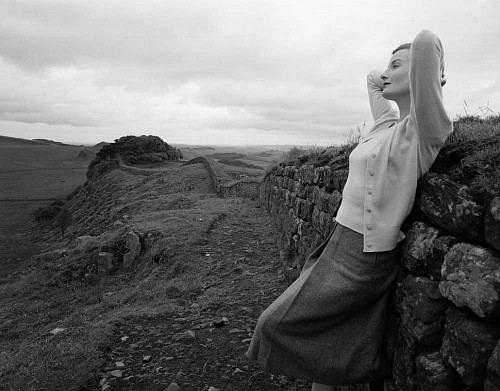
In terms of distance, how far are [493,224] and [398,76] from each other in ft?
4.27

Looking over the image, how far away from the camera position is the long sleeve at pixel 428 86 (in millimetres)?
2311

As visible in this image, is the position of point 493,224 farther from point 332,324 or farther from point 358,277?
point 332,324

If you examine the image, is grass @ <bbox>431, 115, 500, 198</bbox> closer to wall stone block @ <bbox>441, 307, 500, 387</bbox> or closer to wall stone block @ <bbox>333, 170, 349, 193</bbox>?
wall stone block @ <bbox>441, 307, 500, 387</bbox>

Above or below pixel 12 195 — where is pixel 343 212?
above

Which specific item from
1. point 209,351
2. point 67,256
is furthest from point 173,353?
point 67,256

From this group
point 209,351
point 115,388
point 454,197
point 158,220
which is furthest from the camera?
point 158,220

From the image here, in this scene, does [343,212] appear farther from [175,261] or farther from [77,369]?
[175,261]

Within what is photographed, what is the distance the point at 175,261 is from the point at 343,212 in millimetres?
6793

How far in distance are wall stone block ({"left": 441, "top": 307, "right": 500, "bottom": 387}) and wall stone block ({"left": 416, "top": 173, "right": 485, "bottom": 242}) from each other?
447mm

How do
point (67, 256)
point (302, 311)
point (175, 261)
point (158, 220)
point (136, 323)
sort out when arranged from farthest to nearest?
1. point (158, 220)
2. point (67, 256)
3. point (175, 261)
4. point (136, 323)
5. point (302, 311)

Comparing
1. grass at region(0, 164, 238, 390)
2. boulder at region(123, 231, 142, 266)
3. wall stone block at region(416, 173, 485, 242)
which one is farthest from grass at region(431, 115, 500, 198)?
boulder at region(123, 231, 142, 266)

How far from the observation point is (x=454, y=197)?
225 centimetres

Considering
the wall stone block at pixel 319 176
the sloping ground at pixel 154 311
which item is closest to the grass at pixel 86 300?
the sloping ground at pixel 154 311

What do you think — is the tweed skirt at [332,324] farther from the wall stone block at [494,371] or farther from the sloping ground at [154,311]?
the sloping ground at [154,311]
